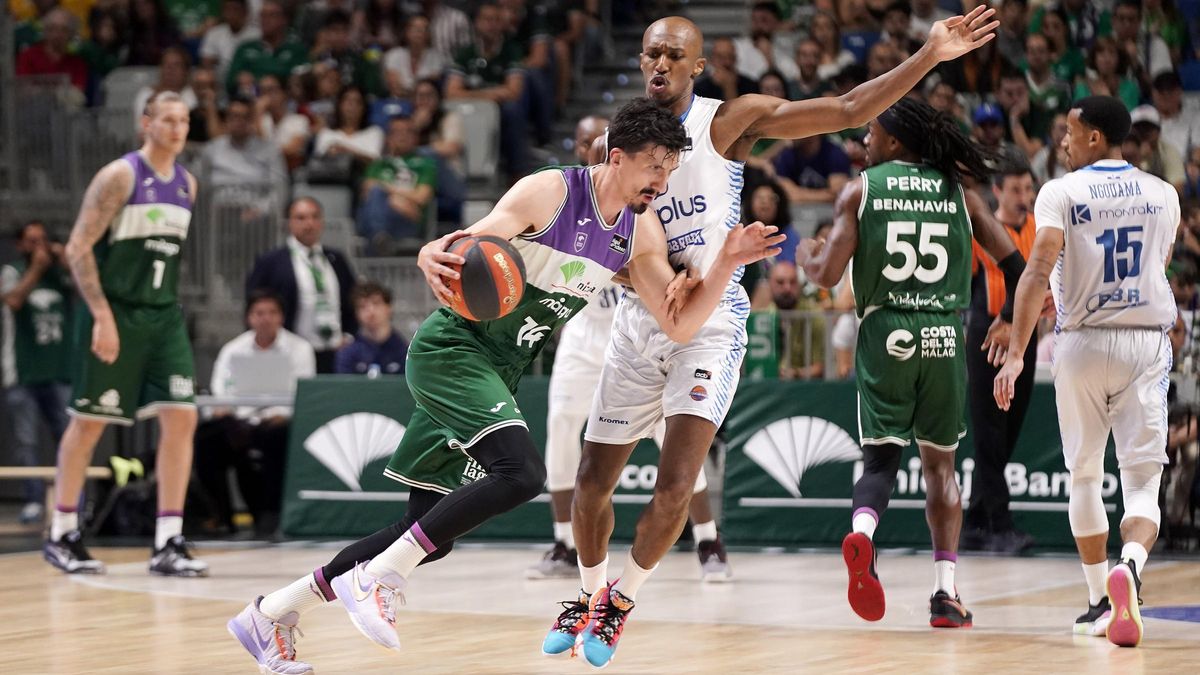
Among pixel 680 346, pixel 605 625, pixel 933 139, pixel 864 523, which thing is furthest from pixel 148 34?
pixel 605 625

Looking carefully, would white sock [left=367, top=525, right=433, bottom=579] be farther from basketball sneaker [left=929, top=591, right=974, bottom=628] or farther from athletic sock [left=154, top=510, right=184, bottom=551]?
athletic sock [left=154, top=510, right=184, bottom=551]

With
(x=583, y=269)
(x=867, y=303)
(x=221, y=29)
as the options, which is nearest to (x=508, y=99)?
(x=221, y=29)

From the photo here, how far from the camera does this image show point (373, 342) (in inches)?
465

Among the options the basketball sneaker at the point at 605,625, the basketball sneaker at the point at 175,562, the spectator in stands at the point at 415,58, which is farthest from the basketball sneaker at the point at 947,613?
the spectator in stands at the point at 415,58

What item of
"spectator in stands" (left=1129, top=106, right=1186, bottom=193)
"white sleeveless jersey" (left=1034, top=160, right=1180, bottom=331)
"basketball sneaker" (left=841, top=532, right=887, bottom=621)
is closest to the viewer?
"basketball sneaker" (left=841, top=532, right=887, bottom=621)

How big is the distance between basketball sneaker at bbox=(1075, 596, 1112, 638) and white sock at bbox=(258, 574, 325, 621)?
317cm

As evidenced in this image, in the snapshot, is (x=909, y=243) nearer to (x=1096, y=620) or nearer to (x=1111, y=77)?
(x=1096, y=620)

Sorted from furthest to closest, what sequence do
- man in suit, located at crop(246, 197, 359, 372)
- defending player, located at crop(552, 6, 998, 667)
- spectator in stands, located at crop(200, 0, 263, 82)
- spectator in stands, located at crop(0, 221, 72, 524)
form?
spectator in stands, located at crop(200, 0, 263, 82)
spectator in stands, located at crop(0, 221, 72, 524)
man in suit, located at crop(246, 197, 359, 372)
defending player, located at crop(552, 6, 998, 667)

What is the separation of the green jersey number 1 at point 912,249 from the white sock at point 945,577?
123 cm

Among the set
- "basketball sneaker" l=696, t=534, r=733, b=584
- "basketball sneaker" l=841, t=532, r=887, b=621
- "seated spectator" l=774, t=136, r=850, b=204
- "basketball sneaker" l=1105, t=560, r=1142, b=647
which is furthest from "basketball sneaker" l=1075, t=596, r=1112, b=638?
"seated spectator" l=774, t=136, r=850, b=204

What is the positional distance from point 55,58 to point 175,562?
8892 millimetres

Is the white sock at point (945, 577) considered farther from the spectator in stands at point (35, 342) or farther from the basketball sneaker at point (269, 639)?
the spectator in stands at point (35, 342)

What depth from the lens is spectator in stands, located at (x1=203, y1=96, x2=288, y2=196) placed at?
14492 millimetres

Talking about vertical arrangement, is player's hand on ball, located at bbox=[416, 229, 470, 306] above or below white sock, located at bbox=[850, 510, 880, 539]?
above
